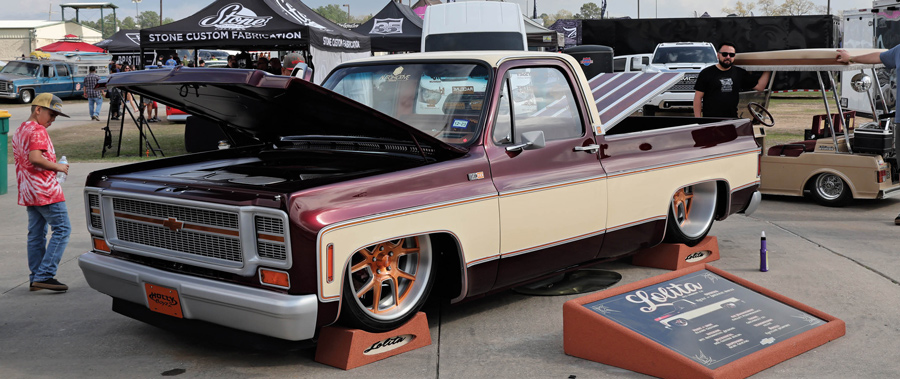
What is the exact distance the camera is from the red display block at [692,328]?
4449 mm

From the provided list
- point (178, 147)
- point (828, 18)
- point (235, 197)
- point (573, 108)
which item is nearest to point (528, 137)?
point (573, 108)

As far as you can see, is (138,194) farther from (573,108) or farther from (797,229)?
(797,229)

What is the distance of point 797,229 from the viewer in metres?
8.85

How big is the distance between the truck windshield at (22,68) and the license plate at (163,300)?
3400 cm

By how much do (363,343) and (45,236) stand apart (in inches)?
128

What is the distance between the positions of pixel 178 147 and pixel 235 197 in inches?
558

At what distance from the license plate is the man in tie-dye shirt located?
2091 mm

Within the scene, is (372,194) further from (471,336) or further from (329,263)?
(471,336)

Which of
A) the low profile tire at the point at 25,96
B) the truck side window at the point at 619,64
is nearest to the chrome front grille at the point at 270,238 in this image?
the truck side window at the point at 619,64

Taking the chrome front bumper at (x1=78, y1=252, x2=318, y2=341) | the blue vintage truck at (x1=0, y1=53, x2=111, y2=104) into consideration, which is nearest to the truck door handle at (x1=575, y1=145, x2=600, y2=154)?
the chrome front bumper at (x1=78, y1=252, x2=318, y2=341)

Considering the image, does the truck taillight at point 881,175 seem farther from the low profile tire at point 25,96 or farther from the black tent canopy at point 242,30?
the low profile tire at point 25,96

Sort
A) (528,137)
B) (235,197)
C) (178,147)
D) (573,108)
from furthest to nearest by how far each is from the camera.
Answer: (178,147) < (573,108) < (528,137) < (235,197)

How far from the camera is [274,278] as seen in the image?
4328 mm

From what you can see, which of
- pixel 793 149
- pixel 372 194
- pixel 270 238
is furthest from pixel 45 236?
pixel 793 149
